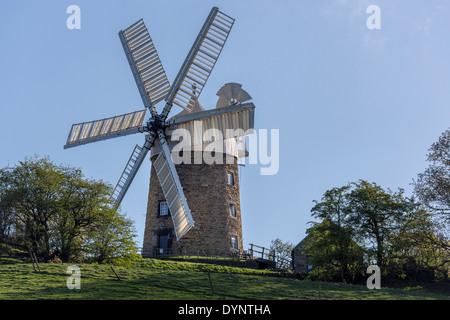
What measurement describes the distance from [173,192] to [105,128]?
245 inches

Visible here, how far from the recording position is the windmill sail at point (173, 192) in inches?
1198

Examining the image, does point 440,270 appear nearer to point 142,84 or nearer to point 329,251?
point 329,251

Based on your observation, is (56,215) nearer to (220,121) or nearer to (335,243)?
(220,121)

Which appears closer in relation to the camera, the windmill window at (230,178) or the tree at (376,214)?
the tree at (376,214)

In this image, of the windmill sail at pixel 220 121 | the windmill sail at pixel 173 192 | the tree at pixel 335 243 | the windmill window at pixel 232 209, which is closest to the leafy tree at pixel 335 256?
the tree at pixel 335 243

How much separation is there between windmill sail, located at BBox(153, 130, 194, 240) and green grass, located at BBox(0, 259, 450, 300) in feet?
7.96

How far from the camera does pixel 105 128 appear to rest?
112ft

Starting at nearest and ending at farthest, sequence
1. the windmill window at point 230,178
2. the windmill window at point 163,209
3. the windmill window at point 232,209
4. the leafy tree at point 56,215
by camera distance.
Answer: the leafy tree at point 56,215
the windmill window at point 163,209
the windmill window at point 232,209
the windmill window at point 230,178

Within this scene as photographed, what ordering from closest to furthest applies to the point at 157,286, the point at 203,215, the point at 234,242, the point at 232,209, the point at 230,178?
the point at 157,286 → the point at 203,215 → the point at 234,242 → the point at 232,209 → the point at 230,178

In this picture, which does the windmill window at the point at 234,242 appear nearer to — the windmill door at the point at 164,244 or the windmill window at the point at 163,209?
the windmill door at the point at 164,244

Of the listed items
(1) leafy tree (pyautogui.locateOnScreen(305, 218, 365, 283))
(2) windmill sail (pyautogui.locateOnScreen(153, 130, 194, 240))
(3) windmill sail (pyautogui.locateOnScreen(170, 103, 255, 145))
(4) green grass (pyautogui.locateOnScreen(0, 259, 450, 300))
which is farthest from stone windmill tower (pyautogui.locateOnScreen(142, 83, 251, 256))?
(1) leafy tree (pyautogui.locateOnScreen(305, 218, 365, 283))

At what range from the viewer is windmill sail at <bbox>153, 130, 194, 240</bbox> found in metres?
30.4

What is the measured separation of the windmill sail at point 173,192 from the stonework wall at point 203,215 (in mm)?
3182

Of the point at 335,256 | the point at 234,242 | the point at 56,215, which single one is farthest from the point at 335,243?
the point at 56,215
